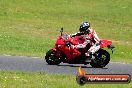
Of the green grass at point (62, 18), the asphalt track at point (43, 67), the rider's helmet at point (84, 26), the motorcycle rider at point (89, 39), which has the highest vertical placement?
the rider's helmet at point (84, 26)

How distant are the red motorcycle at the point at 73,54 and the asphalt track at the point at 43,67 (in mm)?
232

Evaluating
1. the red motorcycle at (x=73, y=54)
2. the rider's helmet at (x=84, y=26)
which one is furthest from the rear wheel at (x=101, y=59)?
the rider's helmet at (x=84, y=26)

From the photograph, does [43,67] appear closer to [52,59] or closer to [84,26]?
[52,59]

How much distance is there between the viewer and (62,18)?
4819cm

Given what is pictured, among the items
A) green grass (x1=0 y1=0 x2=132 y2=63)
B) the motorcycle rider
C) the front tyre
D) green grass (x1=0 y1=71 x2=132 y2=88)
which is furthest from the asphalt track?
green grass (x1=0 y1=0 x2=132 y2=63)

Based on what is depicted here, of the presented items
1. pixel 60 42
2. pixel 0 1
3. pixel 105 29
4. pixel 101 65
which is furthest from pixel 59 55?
pixel 0 1

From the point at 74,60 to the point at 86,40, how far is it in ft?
3.13

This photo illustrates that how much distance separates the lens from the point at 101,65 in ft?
59.1

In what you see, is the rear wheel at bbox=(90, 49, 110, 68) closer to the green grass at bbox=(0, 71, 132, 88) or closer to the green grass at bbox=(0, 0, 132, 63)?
the green grass at bbox=(0, 71, 132, 88)

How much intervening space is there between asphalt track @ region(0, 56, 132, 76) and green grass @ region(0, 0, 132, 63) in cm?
790

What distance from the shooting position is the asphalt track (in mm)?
15885

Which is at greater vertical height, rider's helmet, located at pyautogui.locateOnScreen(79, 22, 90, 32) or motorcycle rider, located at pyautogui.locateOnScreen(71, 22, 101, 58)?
rider's helmet, located at pyautogui.locateOnScreen(79, 22, 90, 32)

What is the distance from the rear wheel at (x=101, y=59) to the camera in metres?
18.0

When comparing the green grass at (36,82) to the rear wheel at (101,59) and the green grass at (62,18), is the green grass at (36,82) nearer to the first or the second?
the rear wheel at (101,59)
